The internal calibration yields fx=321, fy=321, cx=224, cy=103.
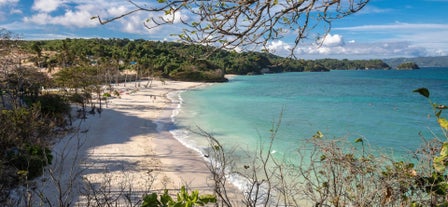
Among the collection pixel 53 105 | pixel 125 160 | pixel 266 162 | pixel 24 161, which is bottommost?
pixel 125 160

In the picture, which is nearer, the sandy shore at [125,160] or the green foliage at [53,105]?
the sandy shore at [125,160]

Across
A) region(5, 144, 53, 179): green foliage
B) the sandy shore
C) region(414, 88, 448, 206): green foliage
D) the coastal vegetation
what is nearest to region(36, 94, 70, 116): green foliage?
the coastal vegetation

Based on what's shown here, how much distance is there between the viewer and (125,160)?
13.6 meters

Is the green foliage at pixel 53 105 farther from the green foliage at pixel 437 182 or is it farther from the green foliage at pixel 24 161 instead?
the green foliage at pixel 437 182

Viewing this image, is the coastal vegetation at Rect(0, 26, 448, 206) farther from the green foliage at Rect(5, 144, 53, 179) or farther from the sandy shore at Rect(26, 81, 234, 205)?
the sandy shore at Rect(26, 81, 234, 205)

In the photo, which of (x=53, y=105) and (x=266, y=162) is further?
(x=53, y=105)

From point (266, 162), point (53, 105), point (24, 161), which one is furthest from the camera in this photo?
point (53, 105)

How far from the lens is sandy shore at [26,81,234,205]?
10.1 m

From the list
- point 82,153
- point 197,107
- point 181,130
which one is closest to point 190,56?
point 82,153

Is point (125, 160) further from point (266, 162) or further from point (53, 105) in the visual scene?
point (266, 162)

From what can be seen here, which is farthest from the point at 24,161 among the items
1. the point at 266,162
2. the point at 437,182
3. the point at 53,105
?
the point at 437,182

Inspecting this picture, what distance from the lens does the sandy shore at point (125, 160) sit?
399 inches

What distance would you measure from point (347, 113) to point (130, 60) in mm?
48370

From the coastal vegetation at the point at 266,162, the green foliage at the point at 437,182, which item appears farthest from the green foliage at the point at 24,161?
the green foliage at the point at 437,182
